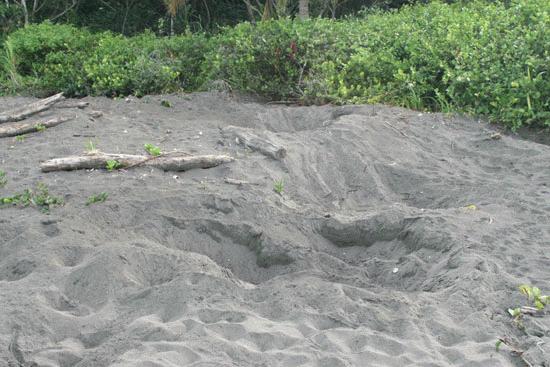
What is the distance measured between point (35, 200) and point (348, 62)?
182 inches

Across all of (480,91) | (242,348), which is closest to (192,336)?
(242,348)

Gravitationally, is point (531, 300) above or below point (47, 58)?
below

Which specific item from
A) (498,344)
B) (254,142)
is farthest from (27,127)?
(498,344)

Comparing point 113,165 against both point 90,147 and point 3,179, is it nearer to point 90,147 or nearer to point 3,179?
point 90,147

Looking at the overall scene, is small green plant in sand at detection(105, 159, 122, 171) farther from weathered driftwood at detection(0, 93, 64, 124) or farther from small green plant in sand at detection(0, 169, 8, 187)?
weathered driftwood at detection(0, 93, 64, 124)

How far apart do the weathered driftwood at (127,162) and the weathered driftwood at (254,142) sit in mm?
565

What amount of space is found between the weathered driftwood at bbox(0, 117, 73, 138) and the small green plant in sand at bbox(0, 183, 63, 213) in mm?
2109

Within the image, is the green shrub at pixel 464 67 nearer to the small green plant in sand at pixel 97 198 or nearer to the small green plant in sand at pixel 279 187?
the small green plant in sand at pixel 279 187

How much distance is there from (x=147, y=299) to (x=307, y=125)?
4282 mm

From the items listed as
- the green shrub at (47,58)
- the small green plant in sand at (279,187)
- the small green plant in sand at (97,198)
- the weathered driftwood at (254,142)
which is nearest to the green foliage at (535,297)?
the small green plant in sand at (279,187)

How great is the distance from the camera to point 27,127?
7469mm

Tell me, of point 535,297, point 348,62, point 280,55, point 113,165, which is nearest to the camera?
point 535,297

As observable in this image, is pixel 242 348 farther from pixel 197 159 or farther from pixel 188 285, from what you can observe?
pixel 197 159

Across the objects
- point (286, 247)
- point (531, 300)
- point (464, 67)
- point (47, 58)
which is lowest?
point (286, 247)
